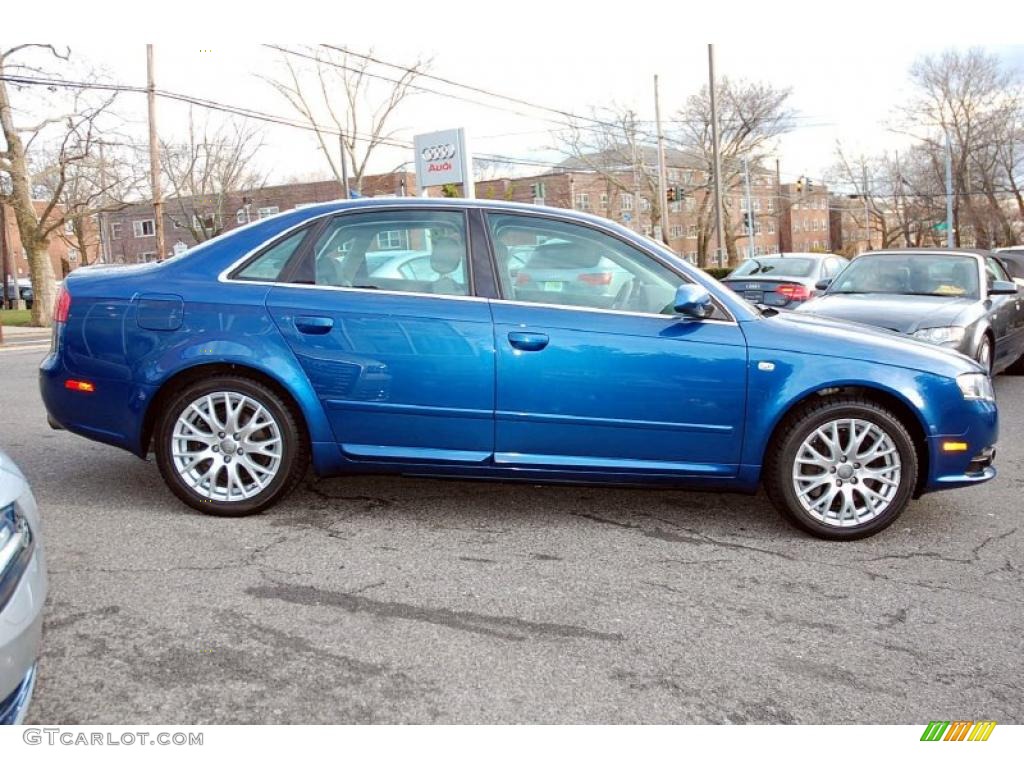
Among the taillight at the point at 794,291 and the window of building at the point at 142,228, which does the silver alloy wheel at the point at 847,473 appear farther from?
the window of building at the point at 142,228

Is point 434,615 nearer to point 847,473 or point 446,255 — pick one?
point 446,255

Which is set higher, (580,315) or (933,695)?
(580,315)

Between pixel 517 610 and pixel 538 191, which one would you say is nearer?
pixel 517 610

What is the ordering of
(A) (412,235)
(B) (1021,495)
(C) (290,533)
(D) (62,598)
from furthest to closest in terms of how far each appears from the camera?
(B) (1021,495) → (A) (412,235) → (C) (290,533) → (D) (62,598)

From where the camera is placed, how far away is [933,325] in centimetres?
770

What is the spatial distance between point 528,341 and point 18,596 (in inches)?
99.7

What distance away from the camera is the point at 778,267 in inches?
606

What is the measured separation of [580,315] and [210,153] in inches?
1862

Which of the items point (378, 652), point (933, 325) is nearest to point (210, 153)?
point (933, 325)

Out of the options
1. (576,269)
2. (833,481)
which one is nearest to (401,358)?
(576,269)

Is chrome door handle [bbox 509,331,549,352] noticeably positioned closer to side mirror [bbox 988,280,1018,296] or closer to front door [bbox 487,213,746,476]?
front door [bbox 487,213,746,476]

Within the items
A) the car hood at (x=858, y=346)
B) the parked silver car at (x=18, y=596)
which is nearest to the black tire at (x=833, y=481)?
the car hood at (x=858, y=346)
